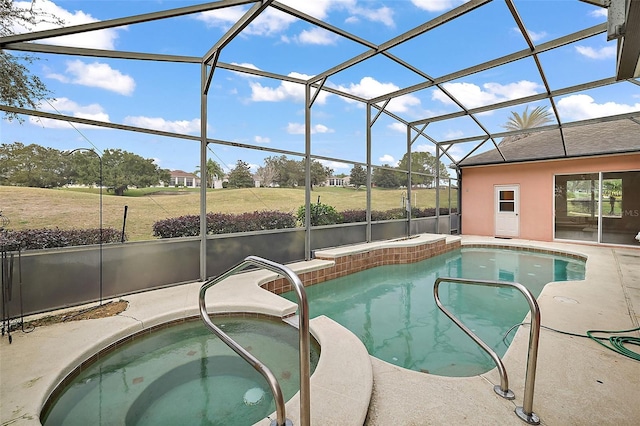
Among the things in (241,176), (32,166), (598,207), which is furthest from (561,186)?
(32,166)

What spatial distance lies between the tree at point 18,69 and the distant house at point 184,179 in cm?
173

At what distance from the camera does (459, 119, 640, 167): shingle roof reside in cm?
841

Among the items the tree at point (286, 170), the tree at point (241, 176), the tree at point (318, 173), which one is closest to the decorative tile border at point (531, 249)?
the tree at point (318, 173)

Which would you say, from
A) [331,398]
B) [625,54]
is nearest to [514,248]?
[625,54]

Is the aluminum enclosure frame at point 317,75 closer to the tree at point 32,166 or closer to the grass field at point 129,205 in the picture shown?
the grass field at point 129,205

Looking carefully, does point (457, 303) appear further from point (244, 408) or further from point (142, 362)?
point (142, 362)

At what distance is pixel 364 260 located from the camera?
6.81 metres

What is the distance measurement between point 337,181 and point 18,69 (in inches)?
223

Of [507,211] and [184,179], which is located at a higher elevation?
[184,179]

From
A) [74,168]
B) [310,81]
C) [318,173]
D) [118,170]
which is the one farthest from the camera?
[318,173]

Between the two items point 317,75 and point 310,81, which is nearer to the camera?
point 317,75

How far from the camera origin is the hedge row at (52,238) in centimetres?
330

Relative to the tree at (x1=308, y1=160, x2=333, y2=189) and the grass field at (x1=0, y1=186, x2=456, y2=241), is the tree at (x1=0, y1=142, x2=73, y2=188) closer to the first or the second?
the grass field at (x1=0, y1=186, x2=456, y2=241)

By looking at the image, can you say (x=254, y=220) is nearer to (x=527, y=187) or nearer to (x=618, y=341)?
(x=618, y=341)
